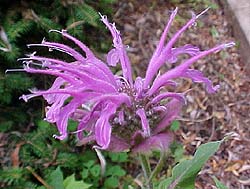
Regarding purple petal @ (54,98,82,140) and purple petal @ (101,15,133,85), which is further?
purple petal @ (101,15,133,85)

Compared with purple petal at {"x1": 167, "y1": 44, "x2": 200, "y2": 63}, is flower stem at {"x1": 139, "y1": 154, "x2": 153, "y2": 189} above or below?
below

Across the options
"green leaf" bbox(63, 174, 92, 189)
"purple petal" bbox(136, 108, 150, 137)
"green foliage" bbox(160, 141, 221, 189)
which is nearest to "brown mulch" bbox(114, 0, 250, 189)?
"green leaf" bbox(63, 174, 92, 189)

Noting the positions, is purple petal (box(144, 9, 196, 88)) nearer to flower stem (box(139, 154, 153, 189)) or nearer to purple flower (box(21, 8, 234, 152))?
purple flower (box(21, 8, 234, 152))

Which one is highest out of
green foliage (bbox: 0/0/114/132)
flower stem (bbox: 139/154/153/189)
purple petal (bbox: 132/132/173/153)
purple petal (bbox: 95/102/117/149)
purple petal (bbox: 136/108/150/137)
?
green foliage (bbox: 0/0/114/132)

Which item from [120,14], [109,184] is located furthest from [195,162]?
[120,14]

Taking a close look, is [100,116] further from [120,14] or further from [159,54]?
[120,14]

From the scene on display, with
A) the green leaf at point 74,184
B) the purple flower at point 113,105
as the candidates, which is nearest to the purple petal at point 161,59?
the purple flower at point 113,105

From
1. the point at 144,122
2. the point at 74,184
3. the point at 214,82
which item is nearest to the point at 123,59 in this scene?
the point at 144,122
